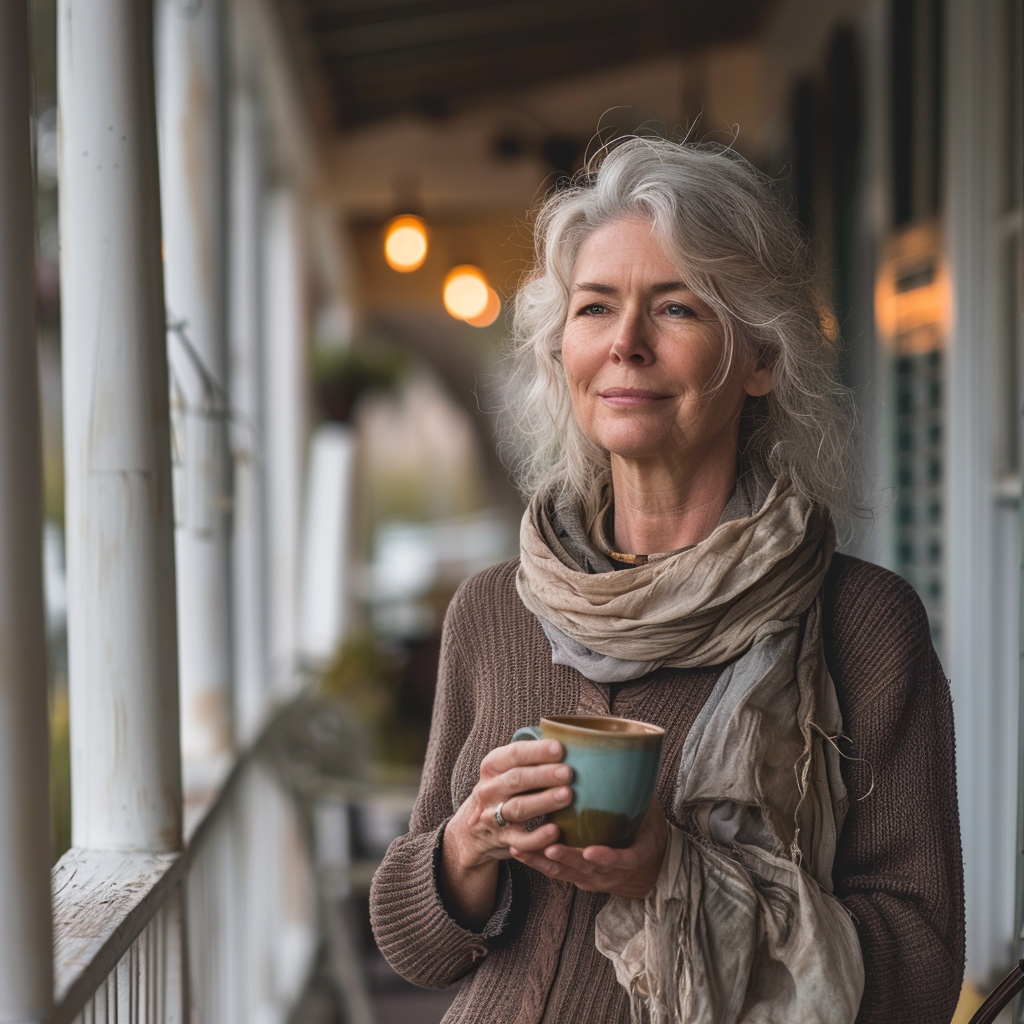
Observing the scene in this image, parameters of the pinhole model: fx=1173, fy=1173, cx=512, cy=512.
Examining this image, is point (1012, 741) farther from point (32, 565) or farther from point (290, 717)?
point (290, 717)

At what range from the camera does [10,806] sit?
1020 mm

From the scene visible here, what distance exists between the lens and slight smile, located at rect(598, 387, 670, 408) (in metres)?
1.11

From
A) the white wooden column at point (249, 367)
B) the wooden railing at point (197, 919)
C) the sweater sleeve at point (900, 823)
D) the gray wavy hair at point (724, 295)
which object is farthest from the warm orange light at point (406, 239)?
the sweater sleeve at point (900, 823)

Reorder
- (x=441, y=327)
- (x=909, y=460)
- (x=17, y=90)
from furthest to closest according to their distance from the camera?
(x=441, y=327) < (x=909, y=460) < (x=17, y=90)

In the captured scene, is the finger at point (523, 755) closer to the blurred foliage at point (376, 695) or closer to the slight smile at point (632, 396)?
the slight smile at point (632, 396)

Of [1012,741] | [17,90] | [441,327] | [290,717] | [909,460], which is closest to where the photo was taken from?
[17,90]

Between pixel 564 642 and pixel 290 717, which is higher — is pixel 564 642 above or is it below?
above

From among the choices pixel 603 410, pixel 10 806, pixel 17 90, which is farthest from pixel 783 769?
pixel 17 90

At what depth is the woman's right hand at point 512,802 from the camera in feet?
2.97

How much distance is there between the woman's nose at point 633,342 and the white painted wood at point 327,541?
165 inches

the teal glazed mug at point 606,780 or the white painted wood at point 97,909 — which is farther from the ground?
the teal glazed mug at point 606,780

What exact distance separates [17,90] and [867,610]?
0.89 metres

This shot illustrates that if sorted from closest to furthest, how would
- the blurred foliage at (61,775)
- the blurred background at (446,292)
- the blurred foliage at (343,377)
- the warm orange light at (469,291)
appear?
the blurred foliage at (61,775) < the blurred background at (446,292) < the blurred foliage at (343,377) < the warm orange light at (469,291)

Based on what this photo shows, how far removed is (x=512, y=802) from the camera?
0.93 metres
